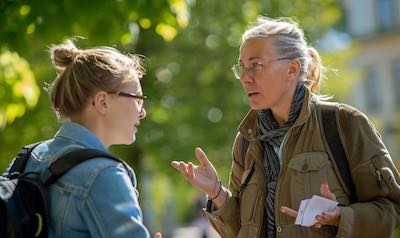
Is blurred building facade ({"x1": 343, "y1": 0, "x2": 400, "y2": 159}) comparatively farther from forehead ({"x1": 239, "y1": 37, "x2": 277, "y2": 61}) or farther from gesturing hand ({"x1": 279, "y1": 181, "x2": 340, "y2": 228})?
gesturing hand ({"x1": 279, "y1": 181, "x2": 340, "y2": 228})

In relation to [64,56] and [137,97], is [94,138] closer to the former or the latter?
[137,97]

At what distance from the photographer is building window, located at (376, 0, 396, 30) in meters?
38.6

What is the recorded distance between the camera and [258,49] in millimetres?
3721

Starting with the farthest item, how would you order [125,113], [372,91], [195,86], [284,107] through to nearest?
1. [372,91]
2. [195,86]
3. [284,107]
4. [125,113]

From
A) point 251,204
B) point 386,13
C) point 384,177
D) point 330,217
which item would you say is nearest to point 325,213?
point 330,217

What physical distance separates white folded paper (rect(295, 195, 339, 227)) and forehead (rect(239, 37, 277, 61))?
0.75 meters

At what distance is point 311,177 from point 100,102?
108cm

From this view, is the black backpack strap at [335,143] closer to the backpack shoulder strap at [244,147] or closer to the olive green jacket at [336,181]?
the olive green jacket at [336,181]

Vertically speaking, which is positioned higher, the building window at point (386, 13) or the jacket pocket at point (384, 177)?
the jacket pocket at point (384, 177)

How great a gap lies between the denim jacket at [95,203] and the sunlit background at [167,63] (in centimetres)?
400

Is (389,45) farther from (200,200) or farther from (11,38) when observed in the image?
(11,38)

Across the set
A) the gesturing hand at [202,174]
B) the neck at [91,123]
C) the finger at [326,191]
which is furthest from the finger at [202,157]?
the neck at [91,123]

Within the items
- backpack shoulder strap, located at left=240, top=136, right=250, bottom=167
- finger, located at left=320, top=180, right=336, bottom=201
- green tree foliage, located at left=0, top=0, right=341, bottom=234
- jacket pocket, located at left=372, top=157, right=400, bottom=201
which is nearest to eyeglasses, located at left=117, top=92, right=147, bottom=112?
finger, located at left=320, top=180, right=336, bottom=201

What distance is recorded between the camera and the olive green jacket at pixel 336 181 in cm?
341
